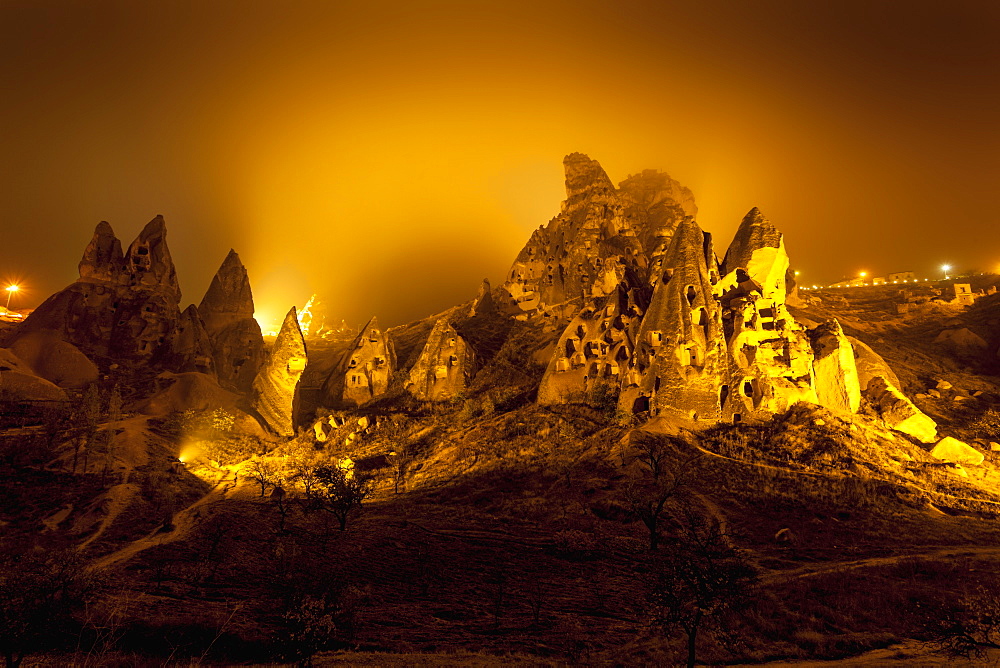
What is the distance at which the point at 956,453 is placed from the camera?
6106 centimetres

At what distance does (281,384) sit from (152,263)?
3547 cm

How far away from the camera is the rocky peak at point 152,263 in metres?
102

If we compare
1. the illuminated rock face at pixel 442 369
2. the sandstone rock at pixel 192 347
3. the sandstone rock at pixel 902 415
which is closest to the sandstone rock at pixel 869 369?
the sandstone rock at pixel 902 415

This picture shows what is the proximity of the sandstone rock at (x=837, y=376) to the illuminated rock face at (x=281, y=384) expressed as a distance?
79150 millimetres

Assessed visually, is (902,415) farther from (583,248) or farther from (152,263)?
(152,263)

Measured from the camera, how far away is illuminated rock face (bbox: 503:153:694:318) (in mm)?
107062

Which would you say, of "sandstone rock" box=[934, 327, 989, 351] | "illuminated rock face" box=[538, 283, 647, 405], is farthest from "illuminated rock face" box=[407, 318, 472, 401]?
"sandstone rock" box=[934, 327, 989, 351]

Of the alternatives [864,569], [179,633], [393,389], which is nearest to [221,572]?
[179,633]

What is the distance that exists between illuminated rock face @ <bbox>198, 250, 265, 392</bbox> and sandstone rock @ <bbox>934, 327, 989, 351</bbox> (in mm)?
127561

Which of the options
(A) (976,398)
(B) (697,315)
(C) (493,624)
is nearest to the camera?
(C) (493,624)

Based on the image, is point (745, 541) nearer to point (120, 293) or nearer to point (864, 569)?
point (864, 569)

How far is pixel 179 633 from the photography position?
23.0m

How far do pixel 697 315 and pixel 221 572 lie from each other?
58.7m

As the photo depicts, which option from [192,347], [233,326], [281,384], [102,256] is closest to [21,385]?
[192,347]
